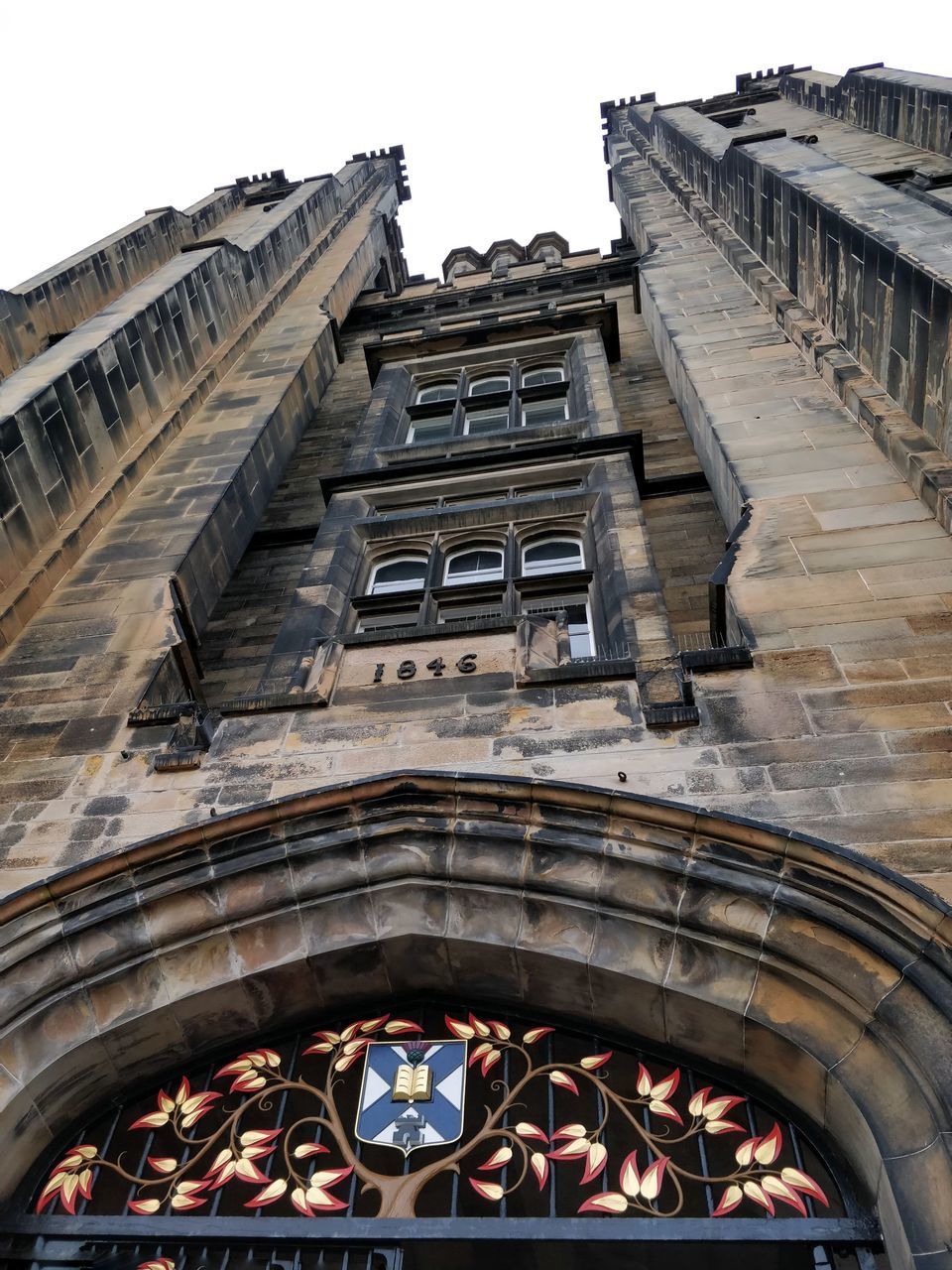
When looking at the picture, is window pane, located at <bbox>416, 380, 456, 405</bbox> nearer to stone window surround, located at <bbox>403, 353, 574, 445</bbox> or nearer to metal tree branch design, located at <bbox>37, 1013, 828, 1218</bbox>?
stone window surround, located at <bbox>403, 353, 574, 445</bbox>

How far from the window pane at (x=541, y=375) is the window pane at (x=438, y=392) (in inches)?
40.5

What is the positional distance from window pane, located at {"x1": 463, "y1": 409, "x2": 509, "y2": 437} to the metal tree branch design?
29.6 feet

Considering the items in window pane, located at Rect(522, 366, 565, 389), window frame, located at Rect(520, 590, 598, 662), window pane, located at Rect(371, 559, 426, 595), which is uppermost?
window frame, located at Rect(520, 590, 598, 662)

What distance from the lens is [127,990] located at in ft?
18.2

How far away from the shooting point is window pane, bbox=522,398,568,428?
1323 cm

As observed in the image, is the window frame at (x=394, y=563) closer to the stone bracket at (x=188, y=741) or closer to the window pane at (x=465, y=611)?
the window pane at (x=465, y=611)

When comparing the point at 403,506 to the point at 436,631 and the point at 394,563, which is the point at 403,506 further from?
the point at 436,631

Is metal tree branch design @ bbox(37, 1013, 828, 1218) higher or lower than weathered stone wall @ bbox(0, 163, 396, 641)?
lower

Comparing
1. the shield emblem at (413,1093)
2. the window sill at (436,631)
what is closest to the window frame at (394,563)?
the window sill at (436,631)

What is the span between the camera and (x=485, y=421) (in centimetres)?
1352

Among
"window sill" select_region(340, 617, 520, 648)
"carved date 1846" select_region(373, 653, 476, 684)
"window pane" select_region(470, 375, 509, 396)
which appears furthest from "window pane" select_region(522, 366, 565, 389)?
"carved date 1846" select_region(373, 653, 476, 684)

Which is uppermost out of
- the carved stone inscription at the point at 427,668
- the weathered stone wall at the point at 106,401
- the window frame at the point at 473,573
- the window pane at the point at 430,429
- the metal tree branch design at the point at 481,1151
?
the weathered stone wall at the point at 106,401

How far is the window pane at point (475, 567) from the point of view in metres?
9.43

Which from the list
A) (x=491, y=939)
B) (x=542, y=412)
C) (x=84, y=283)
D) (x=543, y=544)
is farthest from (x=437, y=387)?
(x=491, y=939)
